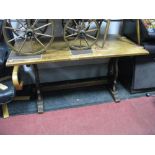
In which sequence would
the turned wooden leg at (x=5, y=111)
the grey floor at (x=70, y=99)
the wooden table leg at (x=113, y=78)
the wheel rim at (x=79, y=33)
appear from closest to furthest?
the wheel rim at (x=79, y=33) < the turned wooden leg at (x=5, y=111) < the grey floor at (x=70, y=99) < the wooden table leg at (x=113, y=78)

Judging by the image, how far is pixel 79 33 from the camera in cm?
189

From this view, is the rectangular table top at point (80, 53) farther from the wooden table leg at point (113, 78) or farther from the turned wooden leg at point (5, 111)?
the turned wooden leg at point (5, 111)

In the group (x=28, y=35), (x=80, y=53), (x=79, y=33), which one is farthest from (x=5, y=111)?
(x=79, y=33)

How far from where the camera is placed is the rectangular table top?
70.6 inches

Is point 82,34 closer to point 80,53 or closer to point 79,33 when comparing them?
point 79,33

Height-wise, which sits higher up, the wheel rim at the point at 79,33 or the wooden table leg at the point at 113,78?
the wheel rim at the point at 79,33

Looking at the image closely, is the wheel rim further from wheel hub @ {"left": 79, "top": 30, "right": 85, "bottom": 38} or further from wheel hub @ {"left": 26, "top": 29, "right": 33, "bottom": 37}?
wheel hub @ {"left": 26, "top": 29, "right": 33, "bottom": 37}

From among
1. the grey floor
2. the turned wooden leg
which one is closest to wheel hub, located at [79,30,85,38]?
the grey floor

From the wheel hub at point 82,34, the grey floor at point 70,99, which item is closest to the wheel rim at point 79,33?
the wheel hub at point 82,34

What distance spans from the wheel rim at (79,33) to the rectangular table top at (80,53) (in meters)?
0.06

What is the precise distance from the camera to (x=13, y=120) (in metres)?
2.05

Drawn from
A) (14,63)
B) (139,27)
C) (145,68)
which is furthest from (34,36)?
(145,68)

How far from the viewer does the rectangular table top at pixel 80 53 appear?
1793 millimetres

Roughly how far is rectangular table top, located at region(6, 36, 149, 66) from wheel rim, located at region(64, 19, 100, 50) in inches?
2.5
